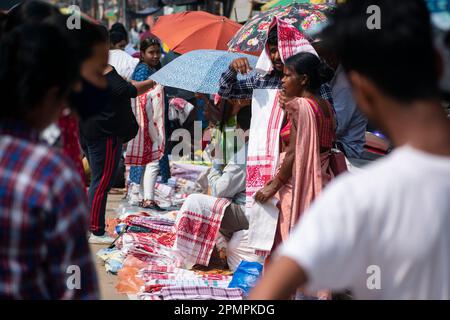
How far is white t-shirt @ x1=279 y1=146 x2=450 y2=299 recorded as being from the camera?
61.2 inches

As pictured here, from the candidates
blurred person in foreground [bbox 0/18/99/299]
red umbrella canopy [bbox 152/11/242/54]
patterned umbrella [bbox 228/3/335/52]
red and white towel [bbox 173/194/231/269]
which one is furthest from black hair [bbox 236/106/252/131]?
blurred person in foreground [bbox 0/18/99/299]

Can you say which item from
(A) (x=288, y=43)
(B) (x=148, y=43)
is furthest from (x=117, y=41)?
(A) (x=288, y=43)

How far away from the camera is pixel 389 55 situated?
5.40 ft

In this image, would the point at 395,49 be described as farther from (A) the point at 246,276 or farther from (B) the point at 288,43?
(A) the point at 246,276

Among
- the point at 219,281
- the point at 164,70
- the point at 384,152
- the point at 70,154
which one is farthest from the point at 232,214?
the point at 70,154

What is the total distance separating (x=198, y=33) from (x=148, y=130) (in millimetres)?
1613

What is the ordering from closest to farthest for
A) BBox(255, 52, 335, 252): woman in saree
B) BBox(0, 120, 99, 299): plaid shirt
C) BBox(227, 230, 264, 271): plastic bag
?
1. BBox(0, 120, 99, 299): plaid shirt
2. BBox(255, 52, 335, 252): woman in saree
3. BBox(227, 230, 264, 271): plastic bag

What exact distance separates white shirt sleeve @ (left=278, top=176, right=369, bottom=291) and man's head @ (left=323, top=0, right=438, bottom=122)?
239mm

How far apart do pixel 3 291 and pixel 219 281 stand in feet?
12.1

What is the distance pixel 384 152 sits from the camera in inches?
222

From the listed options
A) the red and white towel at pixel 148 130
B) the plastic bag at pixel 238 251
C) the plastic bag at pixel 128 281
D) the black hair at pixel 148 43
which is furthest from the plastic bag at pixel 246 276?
the black hair at pixel 148 43

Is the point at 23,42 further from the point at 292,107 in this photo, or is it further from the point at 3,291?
the point at 292,107

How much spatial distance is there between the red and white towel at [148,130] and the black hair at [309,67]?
367 centimetres

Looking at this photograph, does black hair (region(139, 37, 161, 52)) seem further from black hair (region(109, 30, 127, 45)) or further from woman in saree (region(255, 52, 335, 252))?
woman in saree (region(255, 52, 335, 252))
